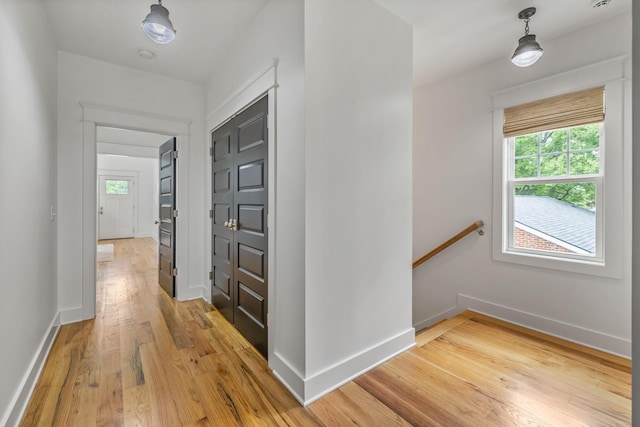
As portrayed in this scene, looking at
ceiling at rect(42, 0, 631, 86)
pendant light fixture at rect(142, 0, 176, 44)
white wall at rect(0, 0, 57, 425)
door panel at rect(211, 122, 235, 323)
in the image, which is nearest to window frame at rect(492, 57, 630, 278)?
ceiling at rect(42, 0, 631, 86)

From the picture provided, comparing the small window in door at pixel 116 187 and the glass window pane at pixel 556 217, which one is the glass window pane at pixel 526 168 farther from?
the small window in door at pixel 116 187

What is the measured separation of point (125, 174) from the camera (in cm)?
896

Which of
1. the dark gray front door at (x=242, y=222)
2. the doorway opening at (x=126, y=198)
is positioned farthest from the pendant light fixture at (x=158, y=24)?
the doorway opening at (x=126, y=198)

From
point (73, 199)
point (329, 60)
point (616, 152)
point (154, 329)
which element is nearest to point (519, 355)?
point (616, 152)

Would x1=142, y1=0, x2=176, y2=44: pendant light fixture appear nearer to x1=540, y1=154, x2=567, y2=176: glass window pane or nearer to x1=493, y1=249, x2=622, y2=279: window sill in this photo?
x1=540, y1=154, x2=567, y2=176: glass window pane

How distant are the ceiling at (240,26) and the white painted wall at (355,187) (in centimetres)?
36

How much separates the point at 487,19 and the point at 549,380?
2641 millimetres

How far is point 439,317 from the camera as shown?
3303 millimetres

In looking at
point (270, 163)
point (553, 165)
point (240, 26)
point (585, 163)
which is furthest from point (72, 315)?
point (585, 163)

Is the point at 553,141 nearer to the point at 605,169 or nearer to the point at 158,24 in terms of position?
the point at 605,169

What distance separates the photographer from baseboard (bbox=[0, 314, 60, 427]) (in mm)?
1405

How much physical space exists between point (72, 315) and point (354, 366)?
2746mm

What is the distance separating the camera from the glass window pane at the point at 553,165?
2.49 metres

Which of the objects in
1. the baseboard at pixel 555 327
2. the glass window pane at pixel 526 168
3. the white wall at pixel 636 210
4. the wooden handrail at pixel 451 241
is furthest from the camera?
the wooden handrail at pixel 451 241
